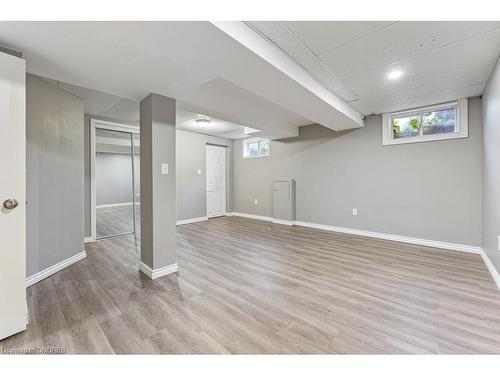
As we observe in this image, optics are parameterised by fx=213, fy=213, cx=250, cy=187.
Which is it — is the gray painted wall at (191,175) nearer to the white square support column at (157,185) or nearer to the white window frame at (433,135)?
the white square support column at (157,185)

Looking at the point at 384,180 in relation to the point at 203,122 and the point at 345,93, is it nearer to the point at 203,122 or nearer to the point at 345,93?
the point at 345,93

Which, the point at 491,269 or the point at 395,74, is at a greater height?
the point at 395,74

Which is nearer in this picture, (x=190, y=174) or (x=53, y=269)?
Answer: (x=53, y=269)

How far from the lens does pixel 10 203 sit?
1479 millimetres

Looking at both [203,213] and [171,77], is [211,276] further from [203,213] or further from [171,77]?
[203,213]

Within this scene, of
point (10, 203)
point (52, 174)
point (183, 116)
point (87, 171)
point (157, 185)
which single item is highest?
point (183, 116)

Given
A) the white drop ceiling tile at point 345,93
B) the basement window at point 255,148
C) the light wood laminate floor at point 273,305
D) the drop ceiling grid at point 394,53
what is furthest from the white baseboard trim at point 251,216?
the drop ceiling grid at point 394,53

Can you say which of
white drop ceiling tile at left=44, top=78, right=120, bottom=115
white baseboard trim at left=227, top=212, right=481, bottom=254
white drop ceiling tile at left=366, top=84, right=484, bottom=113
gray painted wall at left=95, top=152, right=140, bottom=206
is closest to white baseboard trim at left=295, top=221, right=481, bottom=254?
white baseboard trim at left=227, top=212, right=481, bottom=254

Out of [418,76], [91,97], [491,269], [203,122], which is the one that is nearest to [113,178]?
[91,97]

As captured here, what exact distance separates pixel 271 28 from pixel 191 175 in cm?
436

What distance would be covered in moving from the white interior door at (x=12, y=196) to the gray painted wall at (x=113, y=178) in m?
2.75

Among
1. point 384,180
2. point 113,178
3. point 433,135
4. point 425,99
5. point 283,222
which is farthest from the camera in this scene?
point 283,222

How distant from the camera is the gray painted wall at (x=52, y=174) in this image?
2.29 m
